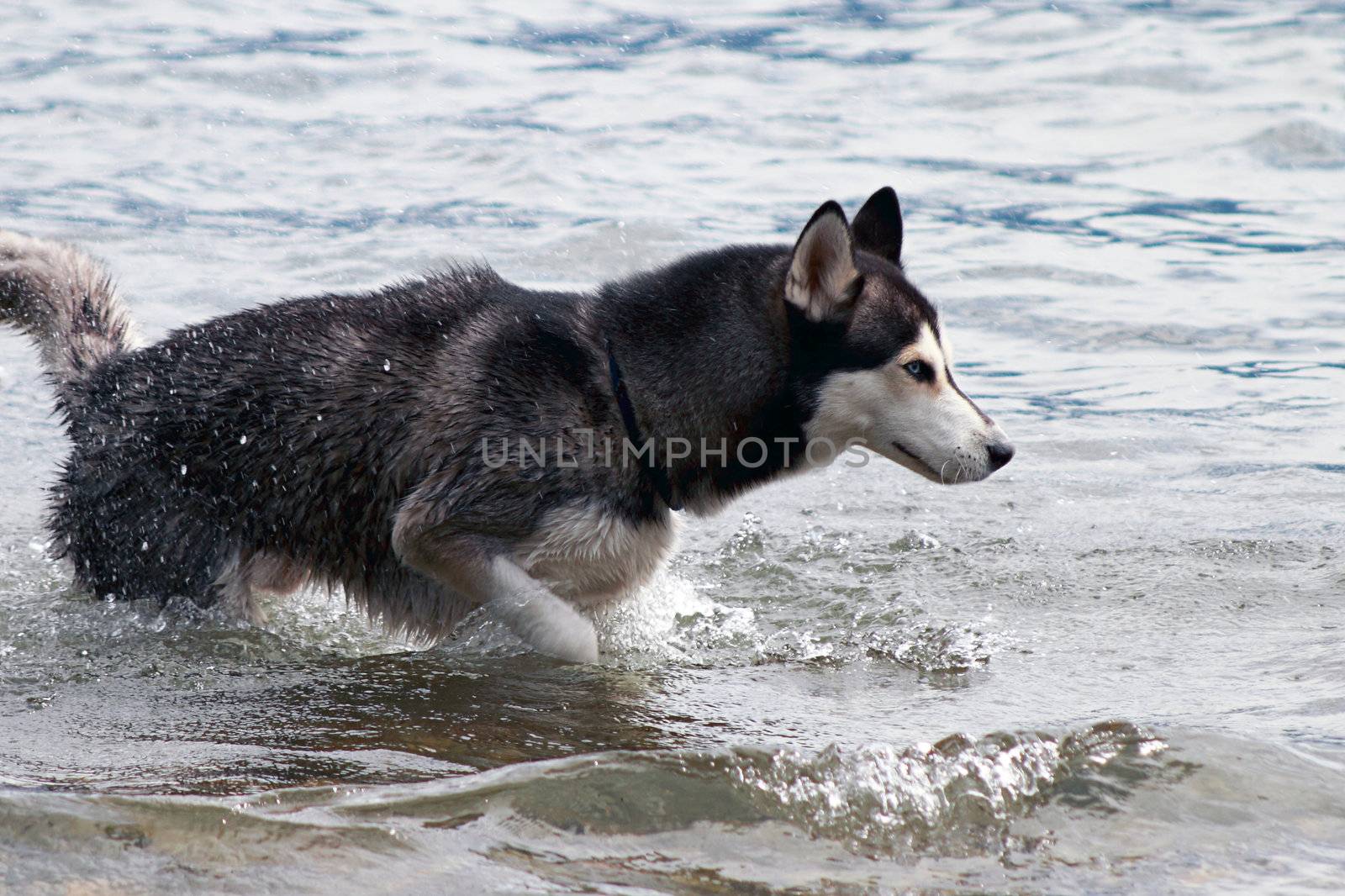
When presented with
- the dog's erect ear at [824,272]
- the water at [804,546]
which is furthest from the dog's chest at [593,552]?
the dog's erect ear at [824,272]

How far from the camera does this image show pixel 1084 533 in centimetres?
684

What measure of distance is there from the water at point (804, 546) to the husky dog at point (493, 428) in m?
0.31

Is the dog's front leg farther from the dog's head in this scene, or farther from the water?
the dog's head

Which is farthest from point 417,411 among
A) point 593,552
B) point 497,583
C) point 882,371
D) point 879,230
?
point 879,230

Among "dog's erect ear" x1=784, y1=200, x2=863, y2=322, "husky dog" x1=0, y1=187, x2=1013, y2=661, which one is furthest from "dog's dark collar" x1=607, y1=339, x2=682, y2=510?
"dog's erect ear" x1=784, y1=200, x2=863, y2=322

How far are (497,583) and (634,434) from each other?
2.23 ft

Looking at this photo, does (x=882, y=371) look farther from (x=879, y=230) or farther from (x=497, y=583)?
(x=497, y=583)

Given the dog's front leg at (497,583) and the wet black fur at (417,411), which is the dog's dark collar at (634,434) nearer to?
the wet black fur at (417,411)

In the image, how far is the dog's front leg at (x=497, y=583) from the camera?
4.81 m

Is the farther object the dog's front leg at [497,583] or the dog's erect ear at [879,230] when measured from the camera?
the dog's erect ear at [879,230]

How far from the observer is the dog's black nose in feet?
15.9

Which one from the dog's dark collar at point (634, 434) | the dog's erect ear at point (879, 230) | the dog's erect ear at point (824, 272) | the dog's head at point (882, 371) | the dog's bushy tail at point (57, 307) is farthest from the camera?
the dog's bushy tail at point (57, 307)

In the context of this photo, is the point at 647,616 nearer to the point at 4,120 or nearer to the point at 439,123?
the point at 439,123

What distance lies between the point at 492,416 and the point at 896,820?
1960 mm
